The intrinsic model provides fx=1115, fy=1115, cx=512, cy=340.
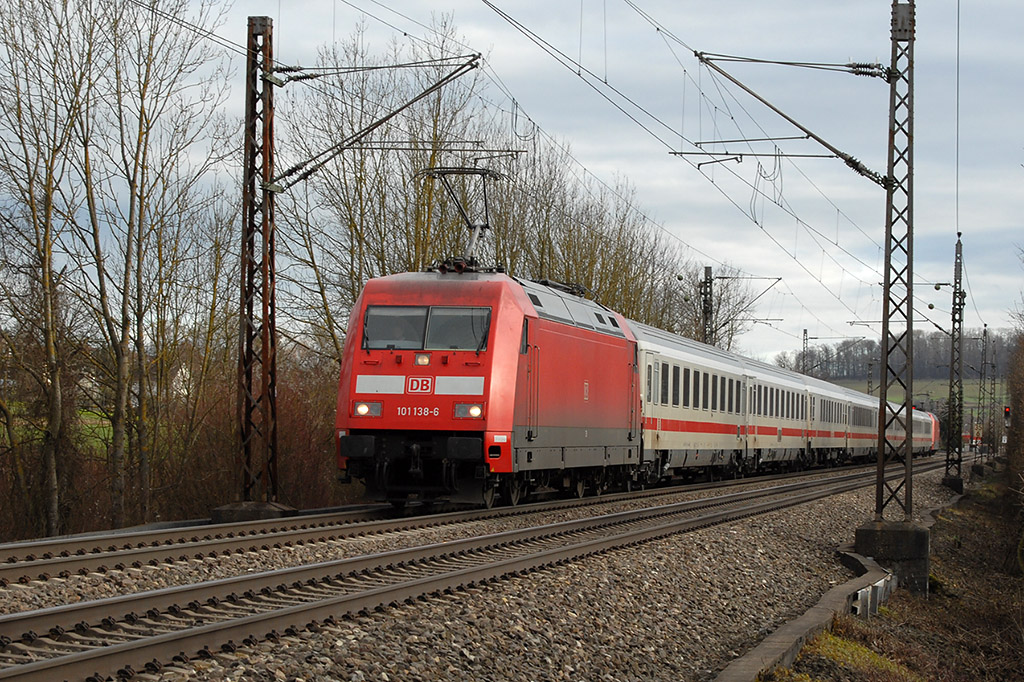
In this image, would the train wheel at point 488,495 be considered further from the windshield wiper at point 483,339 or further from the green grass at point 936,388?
the green grass at point 936,388

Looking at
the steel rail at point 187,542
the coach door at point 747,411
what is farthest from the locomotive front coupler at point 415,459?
the coach door at point 747,411

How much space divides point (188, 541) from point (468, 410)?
472 centimetres

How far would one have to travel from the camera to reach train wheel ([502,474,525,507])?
57.1 ft

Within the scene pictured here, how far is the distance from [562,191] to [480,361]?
22950mm

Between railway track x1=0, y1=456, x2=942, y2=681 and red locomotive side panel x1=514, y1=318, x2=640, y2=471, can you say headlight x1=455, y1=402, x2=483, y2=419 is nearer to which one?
red locomotive side panel x1=514, y1=318, x2=640, y2=471

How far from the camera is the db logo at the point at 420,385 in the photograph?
51.5 feet

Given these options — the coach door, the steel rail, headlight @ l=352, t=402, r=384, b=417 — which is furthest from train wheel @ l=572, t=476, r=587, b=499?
the coach door

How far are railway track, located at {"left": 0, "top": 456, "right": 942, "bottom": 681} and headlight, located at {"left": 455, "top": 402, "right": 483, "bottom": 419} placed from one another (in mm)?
2078

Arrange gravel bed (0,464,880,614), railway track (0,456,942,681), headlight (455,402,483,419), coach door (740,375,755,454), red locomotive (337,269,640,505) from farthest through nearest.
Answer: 1. coach door (740,375,755,454)
2. red locomotive (337,269,640,505)
3. headlight (455,402,483,419)
4. gravel bed (0,464,880,614)
5. railway track (0,456,942,681)

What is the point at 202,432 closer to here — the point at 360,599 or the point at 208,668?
the point at 360,599

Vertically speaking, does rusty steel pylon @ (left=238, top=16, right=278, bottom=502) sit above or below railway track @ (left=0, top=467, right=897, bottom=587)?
above

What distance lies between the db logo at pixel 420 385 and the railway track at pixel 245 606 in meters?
2.80

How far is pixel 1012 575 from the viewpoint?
20.5 m

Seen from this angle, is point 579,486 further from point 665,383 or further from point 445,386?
point 445,386
